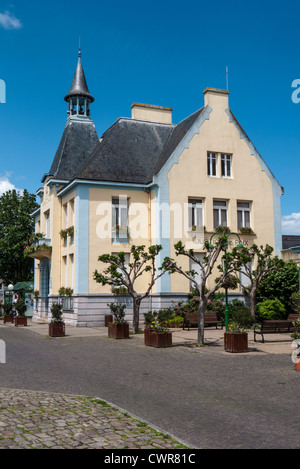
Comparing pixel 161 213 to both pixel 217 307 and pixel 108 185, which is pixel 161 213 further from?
pixel 217 307

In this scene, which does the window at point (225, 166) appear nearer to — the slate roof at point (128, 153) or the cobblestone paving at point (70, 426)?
the slate roof at point (128, 153)

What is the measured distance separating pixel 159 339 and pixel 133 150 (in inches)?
646

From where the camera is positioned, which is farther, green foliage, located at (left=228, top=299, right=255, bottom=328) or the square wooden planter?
green foliage, located at (left=228, top=299, right=255, bottom=328)

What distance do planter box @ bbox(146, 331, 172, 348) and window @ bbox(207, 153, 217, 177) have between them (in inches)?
573

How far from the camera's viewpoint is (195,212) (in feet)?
94.6

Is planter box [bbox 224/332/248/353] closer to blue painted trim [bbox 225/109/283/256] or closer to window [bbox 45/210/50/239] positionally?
blue painted trim [bbox 225/109/283/256]

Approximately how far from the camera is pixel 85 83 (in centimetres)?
3578

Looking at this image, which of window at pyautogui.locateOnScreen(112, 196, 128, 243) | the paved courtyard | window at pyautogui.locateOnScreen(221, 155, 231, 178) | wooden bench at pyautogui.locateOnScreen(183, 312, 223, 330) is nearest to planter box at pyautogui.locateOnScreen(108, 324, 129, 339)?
the paved courtyard

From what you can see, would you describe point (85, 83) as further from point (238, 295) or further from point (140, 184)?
point (238, 295)

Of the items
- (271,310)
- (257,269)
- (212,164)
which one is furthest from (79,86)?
(271,310)

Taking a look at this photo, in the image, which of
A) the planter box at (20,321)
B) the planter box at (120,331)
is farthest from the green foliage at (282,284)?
the planter box at (20,321)

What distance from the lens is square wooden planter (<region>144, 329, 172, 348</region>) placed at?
16.9 m

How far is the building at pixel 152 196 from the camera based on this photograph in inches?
1075

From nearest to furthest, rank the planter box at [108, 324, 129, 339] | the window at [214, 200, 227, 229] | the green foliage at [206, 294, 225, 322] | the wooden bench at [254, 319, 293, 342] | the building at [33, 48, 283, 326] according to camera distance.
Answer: the wooden bench at [254, 319, 293, 342] < the planter box at [108, 324, 129, 339] < the green foliage at [206, 294, 225, 322] < the building at [33, 48, 283, 326] < the window at [214, 200, 227, 229]
